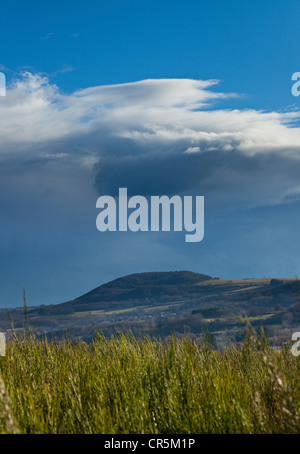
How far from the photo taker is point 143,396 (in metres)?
6.06

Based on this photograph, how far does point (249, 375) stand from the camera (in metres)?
8.02

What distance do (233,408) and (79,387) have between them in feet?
6.42

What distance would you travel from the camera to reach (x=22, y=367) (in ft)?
24.6

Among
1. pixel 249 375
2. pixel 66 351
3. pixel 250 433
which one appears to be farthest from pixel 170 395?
pixel 66 351

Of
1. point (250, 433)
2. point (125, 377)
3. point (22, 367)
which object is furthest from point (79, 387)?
point (250, 433)

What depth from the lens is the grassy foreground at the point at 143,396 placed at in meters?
5.60

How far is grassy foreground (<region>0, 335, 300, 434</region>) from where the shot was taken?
5602 mm
